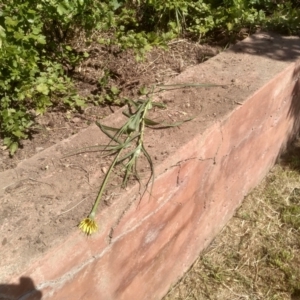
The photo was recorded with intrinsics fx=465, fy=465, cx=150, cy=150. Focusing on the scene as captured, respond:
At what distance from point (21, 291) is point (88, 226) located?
33cm

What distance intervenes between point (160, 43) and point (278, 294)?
1817 millimetres

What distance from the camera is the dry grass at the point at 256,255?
276 cm

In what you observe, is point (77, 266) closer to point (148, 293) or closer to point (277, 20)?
point (148, 293)

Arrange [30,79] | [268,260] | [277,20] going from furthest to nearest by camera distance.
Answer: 1. [277,20]
2. [268,260]
3. [30,79]

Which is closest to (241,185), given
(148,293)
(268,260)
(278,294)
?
(268,260)

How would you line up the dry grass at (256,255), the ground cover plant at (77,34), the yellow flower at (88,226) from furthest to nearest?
the dry grass at (256,255), the ground cover plant at (77,34), the yellow flower at (88,226)

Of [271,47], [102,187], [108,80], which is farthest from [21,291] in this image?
[271,47]

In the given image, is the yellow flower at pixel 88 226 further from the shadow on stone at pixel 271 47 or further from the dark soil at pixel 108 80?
the shadow on stone at pixel 271 47

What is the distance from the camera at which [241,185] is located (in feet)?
10.4

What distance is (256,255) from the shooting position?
2.98 meters

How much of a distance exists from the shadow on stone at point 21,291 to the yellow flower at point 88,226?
27 cm

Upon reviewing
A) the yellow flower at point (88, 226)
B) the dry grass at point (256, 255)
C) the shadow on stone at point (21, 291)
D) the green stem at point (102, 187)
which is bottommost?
the dry grass at point (256, 255)

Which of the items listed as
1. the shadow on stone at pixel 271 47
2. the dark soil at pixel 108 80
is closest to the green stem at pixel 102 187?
the dark soil at pixel 108 80

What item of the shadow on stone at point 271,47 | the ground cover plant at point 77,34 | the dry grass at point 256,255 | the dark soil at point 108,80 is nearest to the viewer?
the ground cover plant at point 77,34
